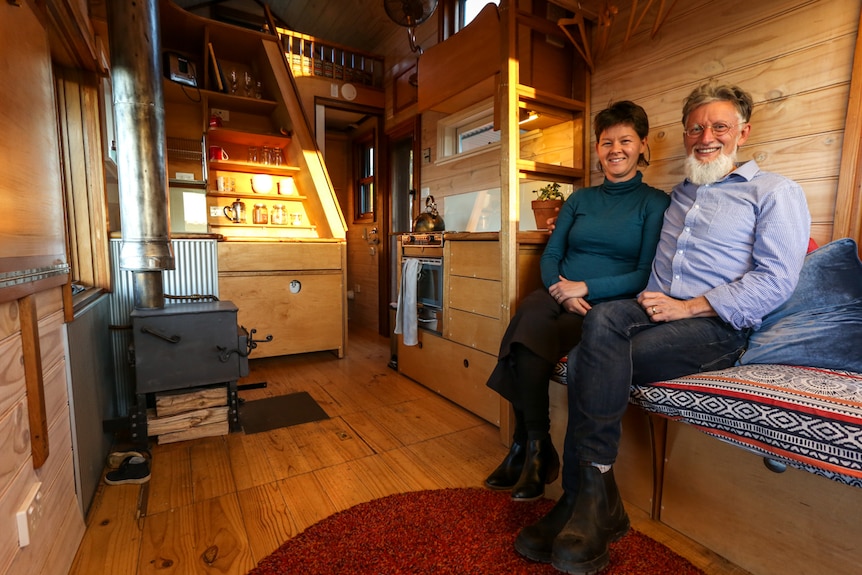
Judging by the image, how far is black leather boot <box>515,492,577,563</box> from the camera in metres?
1.18

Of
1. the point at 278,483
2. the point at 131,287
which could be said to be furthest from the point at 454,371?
the point at 131,287

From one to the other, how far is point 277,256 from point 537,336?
217cm

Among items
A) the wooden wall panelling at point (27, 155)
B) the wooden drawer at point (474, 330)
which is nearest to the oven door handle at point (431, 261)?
the wooden drawer at point (474, 330)

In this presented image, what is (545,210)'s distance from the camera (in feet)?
6.61

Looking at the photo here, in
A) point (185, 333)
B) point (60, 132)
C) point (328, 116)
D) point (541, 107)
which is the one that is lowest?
point (185, 333)

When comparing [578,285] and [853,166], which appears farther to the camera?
[578,285]

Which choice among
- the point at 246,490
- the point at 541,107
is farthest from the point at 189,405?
the point at 541,107

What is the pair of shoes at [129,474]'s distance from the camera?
63.2 inches

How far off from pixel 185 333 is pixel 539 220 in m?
1.58

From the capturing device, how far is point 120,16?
1.80 m

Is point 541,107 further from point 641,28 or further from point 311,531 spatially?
point 311,531

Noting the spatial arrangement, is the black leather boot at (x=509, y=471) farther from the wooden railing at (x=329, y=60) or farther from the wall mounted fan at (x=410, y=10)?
the wooden railing at (x=329, y=60)

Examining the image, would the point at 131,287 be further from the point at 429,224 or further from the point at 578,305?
the point at 578,305

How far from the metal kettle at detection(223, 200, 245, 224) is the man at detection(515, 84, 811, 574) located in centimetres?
316
